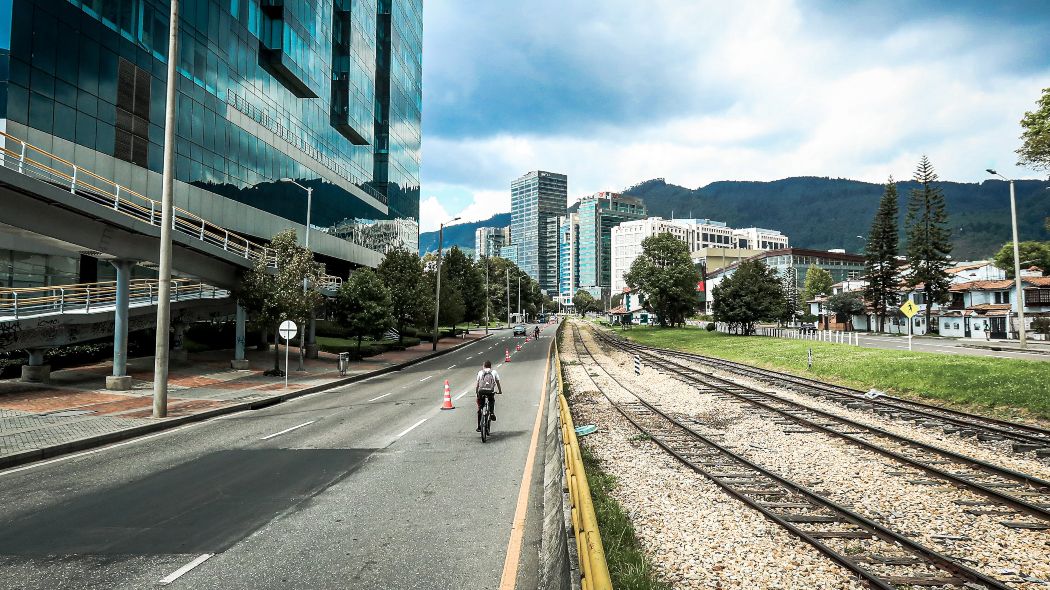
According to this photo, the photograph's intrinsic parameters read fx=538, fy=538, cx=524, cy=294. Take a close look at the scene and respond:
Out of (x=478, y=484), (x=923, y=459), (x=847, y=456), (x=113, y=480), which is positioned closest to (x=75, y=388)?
(x=113, y=480)

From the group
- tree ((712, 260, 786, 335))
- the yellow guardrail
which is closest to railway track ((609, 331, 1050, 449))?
the yellow guardrail

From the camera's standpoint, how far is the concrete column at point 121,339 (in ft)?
61.9

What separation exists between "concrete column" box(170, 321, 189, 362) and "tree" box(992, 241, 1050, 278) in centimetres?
9399

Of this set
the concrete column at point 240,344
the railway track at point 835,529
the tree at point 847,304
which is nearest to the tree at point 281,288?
the concrete column at point 240,344

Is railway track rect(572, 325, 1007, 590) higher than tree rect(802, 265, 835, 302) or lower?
lower

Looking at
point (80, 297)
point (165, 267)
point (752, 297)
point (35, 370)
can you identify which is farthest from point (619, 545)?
point (752, 297)

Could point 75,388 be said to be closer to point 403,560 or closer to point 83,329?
point 83,329

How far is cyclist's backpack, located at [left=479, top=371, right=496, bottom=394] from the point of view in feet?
38.7

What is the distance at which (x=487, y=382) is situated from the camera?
1190 cm

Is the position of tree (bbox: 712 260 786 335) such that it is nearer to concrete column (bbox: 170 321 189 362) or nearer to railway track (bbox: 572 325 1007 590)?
railway track (bbox: 572 325 1007 590)

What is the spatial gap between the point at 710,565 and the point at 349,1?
6317 centimetres

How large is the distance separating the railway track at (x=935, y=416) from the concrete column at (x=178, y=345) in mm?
28280

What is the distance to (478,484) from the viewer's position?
839cm

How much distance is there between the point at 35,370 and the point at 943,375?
33021 millimetres
